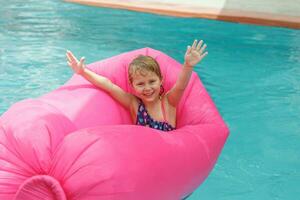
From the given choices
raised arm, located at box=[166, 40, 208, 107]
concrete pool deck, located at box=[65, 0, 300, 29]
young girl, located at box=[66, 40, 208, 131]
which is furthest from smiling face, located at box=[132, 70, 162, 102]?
concrete pool deck, located at box=[65, 0, 300, 29]

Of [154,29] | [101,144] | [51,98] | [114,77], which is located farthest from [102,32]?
[101,144]

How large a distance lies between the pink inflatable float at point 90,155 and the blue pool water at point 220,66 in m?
0.73

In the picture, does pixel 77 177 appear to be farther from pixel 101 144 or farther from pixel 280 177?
pixel 280 177

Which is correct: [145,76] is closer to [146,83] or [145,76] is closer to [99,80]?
[146,83]

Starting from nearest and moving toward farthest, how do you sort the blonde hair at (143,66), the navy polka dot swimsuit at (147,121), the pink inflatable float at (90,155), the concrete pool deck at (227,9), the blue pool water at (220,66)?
1. the pink inflatable float at (90,155)
2. the blonde hair at (143,66)
3. the navy polka dot swimsuit at (147,121)
4. the blue pool water at (220,66)
5. the concrete pool deck at (227,9)

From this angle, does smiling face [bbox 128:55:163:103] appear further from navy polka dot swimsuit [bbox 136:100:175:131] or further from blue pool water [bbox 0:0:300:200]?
blue pool water [bbox 0:0:300:200]

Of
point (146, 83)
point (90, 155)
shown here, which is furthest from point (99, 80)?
point (90, 155)

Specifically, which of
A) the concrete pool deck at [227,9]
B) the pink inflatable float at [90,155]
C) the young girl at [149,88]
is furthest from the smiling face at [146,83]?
the concrete pool deck at [227,9]

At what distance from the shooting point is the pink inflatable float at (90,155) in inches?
61.0

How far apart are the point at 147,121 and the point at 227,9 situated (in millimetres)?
4512

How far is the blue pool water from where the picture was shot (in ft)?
9.56

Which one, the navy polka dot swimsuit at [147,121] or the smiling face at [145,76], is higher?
the smiling face at [145,76]

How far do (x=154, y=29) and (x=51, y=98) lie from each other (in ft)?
13.2

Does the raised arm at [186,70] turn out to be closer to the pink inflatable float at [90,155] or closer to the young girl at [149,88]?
the young girl at [149,88]
